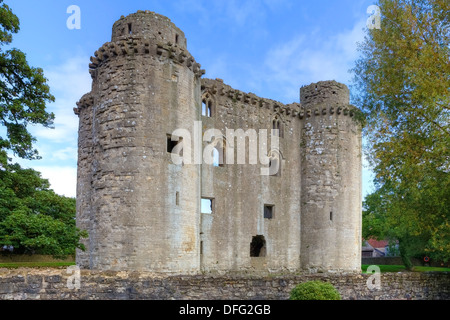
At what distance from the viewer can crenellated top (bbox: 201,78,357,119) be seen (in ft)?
81.4

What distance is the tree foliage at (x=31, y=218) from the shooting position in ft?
48.5

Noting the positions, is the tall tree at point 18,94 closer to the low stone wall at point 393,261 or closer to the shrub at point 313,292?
the shrub at point 313,292

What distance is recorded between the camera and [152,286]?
43.3 ft

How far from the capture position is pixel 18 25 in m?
16.8

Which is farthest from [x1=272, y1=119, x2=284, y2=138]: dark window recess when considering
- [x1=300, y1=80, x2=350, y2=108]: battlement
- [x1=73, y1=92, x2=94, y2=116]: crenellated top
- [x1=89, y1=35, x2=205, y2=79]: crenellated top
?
[x1=73, y1=92, x2=94, y2=116]: crenellated top

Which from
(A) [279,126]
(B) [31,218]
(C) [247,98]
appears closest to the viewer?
(B) [31,218]

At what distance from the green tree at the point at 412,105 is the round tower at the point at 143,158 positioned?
8.10 m

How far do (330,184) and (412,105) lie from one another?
40.4ft

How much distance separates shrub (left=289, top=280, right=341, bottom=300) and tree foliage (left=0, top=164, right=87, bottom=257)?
8.04 m

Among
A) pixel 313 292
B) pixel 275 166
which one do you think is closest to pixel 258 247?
pixel 275 166

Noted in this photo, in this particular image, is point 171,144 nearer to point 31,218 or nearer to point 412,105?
point 31,218

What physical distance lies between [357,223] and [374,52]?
14.0 meters

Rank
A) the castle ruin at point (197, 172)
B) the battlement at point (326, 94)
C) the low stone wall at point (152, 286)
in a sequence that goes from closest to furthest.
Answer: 1. the low stone wall at point (152, 286)
2. the castle ruin at point (197, 172)
3. the battlement at point (326, 94)

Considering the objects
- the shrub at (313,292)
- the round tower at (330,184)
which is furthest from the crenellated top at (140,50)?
the shrub at (313,292)
